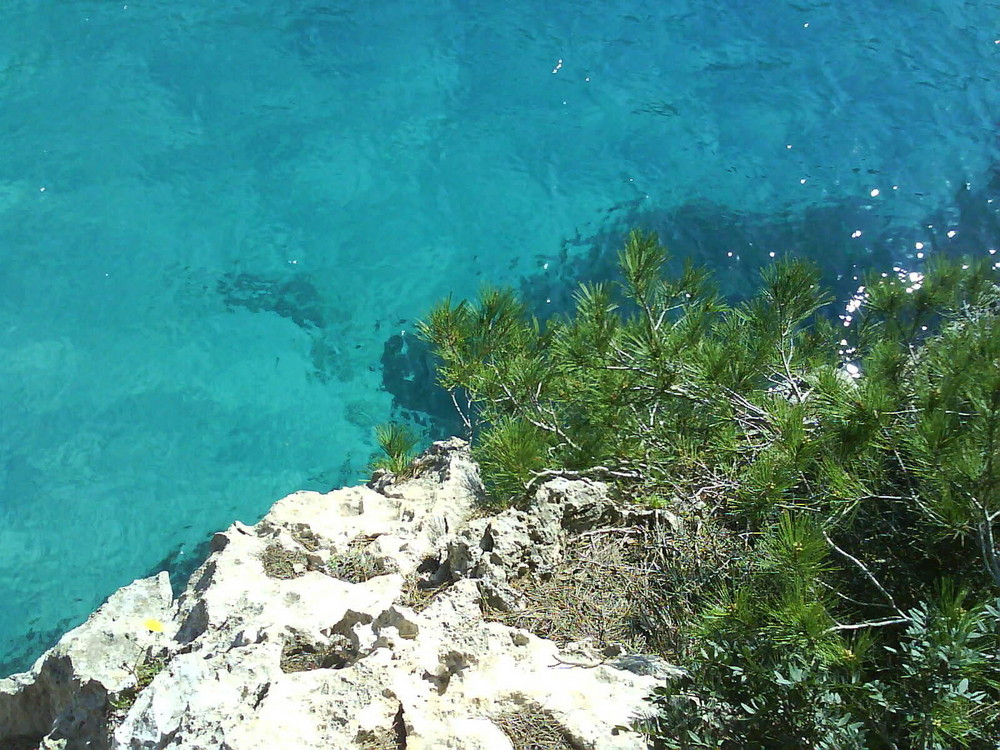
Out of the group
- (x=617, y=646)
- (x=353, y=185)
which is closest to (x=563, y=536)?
(x=617, y=646)

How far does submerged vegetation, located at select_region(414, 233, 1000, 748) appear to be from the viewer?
6.39ft

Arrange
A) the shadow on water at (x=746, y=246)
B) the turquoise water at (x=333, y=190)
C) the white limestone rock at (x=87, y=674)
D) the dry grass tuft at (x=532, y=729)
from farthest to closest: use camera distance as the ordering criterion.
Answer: the shadow on water at (x=746, y=246), the turquoise water at (x=333, y=190), the white limestone rock at (x=87, y=674), the dry grass tuft at (x=532, y=729)

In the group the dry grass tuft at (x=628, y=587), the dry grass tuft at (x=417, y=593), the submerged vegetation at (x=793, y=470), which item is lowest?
the dry grass tuft at (x=417, y=593)

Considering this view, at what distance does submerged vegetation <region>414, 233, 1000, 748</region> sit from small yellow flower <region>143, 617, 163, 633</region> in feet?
4.59

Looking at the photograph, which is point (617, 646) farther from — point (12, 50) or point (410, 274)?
point (12, 50)

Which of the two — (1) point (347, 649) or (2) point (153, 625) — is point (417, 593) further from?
(2) point (153, 625)

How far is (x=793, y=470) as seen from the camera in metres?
2.34

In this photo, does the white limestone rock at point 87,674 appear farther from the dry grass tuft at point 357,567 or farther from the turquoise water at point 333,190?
the turquoise water at point 333,190

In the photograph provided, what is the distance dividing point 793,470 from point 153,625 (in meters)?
2.45

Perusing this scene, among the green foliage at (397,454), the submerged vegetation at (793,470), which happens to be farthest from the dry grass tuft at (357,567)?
the green foliage at (397,454)

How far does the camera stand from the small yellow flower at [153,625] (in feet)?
10.5

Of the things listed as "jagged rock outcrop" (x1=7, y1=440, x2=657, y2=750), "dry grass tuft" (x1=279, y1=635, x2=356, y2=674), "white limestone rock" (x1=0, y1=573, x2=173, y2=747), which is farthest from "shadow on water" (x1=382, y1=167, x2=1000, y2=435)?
"dry grass tuft" (x1=279, y1=635, x2=356, y2=674)

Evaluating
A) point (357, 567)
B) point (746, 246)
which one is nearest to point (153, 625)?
point (357, 567)

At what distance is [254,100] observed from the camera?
7.71 meters
